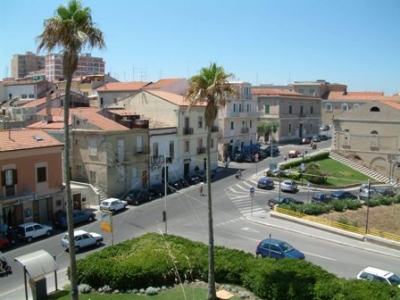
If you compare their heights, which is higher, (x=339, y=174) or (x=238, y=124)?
(x=238, y=124)

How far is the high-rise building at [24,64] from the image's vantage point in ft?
571

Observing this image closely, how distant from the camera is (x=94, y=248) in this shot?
31.6 meters

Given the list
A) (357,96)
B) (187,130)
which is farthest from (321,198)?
(357,96)

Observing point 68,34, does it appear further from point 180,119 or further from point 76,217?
point 180,119

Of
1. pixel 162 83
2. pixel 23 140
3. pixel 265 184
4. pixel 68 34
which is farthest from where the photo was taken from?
pixel 162 83

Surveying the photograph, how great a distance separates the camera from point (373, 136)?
66.1 meters

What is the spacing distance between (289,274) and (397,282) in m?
7.37

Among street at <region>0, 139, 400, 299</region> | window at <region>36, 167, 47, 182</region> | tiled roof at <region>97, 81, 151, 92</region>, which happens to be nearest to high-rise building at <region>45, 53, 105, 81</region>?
tiled roof at <region>97, 81, 151, 92</region>

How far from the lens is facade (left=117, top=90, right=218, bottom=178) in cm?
5497

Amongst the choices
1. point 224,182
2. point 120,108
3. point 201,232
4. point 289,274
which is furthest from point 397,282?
point 120,108

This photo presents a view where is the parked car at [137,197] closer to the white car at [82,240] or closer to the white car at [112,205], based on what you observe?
the white car at [112,205]

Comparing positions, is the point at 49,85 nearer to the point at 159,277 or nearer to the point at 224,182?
the point at 224,182

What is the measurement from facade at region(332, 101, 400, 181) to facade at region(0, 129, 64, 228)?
45.2 metres

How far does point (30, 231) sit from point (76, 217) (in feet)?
15.5
